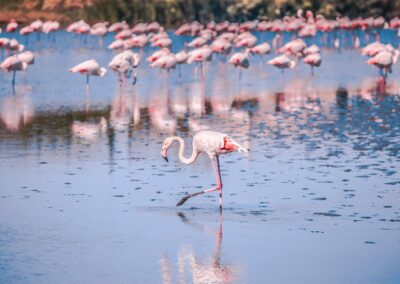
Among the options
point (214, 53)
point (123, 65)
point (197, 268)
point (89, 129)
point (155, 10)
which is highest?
point (155, 10)

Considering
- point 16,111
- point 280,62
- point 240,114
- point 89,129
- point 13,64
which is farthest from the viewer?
point 280,62

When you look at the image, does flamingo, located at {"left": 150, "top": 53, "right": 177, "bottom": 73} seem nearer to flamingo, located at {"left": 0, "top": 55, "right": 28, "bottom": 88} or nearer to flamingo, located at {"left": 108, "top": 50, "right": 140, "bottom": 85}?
flamingo, located at {"left": 108, "top": 50, "right": 140, "bottom": 85}

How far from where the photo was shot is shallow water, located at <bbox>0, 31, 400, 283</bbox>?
30.1 ft

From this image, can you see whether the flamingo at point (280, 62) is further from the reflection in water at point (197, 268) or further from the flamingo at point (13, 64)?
the reflection in water at point (197, 268)

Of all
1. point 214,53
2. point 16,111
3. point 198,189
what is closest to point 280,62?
point 214,53

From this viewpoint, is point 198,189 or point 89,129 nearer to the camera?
point 198,189

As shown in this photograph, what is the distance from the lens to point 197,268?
9.03 meters

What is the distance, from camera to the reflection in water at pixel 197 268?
8.69m

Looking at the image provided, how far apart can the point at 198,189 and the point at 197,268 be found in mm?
3570

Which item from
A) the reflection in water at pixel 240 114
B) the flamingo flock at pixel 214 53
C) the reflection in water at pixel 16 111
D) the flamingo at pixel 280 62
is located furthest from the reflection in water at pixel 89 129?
the flamingo at pixel 280 62

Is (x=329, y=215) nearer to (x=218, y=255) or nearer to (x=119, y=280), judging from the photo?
(x=218, y=255)

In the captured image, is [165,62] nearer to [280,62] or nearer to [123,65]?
[123,65]

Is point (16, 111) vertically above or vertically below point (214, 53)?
below

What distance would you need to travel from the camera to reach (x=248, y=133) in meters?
16.9
